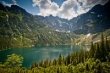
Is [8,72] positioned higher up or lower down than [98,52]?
lower down

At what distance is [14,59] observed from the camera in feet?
269

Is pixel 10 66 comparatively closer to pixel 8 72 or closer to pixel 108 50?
pixel 8 72

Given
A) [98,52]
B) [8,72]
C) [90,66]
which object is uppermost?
[98,52]

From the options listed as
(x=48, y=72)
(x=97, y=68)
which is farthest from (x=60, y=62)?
(x=97, y=68)

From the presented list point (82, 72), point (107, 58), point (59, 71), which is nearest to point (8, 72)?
point (59, 71)

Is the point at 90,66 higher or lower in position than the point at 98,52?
lower

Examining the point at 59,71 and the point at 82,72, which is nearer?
the point at 82,72

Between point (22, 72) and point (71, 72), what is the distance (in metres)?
29.7

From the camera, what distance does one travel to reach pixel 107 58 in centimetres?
7350

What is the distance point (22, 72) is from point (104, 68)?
153 feet

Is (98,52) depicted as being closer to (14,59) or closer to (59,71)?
(59,71)

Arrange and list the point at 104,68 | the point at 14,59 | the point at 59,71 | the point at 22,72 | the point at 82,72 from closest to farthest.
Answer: the point at 104,68, the point at 82,72, the point at 59,71, the point at 22,72, the point at 14,59

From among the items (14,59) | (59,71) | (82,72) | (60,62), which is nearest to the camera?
(82,72)

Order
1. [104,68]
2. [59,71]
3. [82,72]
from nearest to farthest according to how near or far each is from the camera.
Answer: [104,68] < [82,72] < [59,71]
